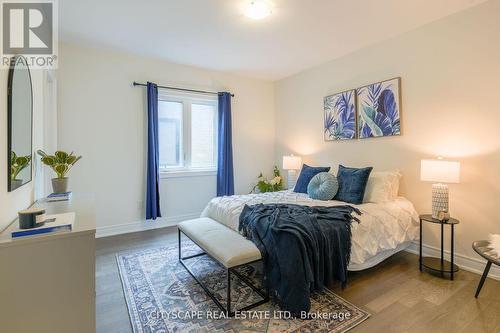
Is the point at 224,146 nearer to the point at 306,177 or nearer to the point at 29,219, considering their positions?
the point at 306,177

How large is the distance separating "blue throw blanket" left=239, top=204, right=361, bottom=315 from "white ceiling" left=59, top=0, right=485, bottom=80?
6.74 feet

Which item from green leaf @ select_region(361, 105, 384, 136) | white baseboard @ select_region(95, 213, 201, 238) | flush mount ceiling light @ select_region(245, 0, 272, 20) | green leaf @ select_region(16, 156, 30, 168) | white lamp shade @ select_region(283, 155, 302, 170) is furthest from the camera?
white lamp shade @ select_region(283, 155, 302, 170)

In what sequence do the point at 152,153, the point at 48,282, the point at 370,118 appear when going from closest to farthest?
the point at 48,282, the point at 370,118, the point at 152,153

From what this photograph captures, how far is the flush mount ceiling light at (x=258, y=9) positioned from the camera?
2.39 m

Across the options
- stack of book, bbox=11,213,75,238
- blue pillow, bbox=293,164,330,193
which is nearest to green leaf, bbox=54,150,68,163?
stack of book, bbox=11,213,75,238

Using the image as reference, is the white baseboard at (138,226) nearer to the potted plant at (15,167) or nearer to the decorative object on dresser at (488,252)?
the potted plant at (15,167)

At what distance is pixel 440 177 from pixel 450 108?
33.0 inches

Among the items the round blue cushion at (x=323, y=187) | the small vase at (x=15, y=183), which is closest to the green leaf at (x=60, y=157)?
the small vase at (x=15, y=183)

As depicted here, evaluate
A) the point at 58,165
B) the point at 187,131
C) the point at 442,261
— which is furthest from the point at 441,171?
the point at 58,165

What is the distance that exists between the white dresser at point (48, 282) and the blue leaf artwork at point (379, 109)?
3.31m

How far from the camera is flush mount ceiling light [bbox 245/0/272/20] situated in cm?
239

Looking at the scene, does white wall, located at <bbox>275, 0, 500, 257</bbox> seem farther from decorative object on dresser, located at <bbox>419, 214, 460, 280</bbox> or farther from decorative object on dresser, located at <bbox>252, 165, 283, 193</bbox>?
decorative object on dresser, located at <bbox>252, 165, 283, 193</bbox>

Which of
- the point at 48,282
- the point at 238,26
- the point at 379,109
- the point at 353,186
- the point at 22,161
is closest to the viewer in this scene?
the point at 48,282

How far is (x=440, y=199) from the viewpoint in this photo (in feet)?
8.07
